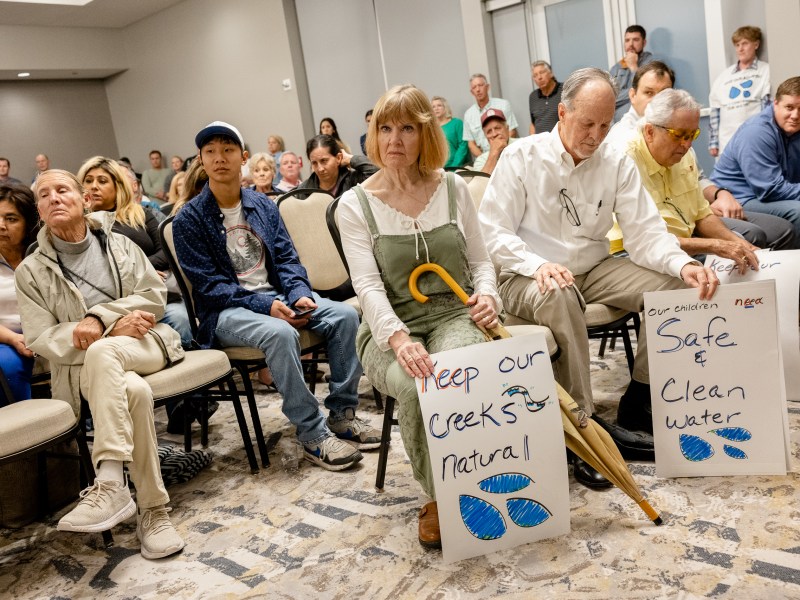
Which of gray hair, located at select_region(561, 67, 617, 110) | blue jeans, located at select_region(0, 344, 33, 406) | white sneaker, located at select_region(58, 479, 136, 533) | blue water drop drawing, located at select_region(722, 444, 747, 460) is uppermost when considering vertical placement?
gray hair, located at select_region(561, 67, 617, 110)

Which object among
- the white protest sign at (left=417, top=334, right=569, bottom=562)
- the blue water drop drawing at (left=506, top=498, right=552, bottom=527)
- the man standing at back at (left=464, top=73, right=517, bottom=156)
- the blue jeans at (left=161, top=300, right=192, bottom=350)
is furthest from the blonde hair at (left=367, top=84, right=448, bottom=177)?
the man standing at back at (left=464, top=73, right=517, bottom=156)

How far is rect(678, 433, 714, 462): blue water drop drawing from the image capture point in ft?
6.72

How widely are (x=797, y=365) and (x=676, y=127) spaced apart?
92 centimetres

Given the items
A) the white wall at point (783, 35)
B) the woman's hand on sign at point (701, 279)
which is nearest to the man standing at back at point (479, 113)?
the white wall at point (783, 35)

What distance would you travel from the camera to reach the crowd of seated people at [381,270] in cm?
206

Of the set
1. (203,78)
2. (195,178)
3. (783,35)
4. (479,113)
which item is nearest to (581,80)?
(195,178)

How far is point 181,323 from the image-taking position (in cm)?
291

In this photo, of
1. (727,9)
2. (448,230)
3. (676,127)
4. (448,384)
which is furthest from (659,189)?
(727,9)

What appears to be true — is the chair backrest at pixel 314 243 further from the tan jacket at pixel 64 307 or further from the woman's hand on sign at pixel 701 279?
the woman's hand on sign at pixel 701 279

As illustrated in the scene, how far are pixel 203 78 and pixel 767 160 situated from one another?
895cm

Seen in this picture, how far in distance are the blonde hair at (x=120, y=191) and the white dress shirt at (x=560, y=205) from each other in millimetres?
1762

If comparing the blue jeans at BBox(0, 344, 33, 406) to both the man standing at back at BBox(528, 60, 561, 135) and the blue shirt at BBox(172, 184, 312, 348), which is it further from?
the man standing at back at BBox(528, 60, 561, 135)

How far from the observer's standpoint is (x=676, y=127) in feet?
8.12

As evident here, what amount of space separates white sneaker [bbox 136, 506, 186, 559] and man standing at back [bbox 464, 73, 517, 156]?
224 inches
